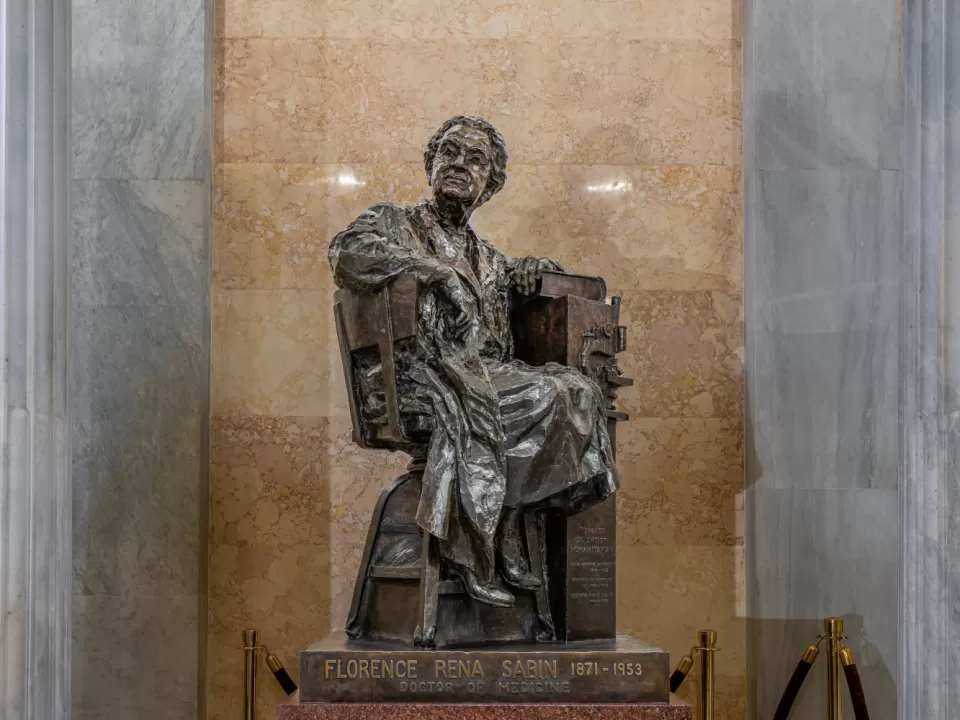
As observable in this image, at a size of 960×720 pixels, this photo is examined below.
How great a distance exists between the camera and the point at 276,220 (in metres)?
6.87

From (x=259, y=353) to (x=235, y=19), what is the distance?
177cm

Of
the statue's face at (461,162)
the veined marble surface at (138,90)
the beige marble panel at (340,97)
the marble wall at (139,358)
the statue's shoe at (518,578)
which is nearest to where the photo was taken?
the statue's shoe at (518,578)

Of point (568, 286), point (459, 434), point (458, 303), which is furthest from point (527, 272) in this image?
point (459, 434)

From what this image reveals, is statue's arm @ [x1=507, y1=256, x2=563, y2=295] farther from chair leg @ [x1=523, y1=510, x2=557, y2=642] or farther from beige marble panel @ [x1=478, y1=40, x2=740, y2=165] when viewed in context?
beige marble panel @ [x1=478, y1=40, x2=740, y2=165]

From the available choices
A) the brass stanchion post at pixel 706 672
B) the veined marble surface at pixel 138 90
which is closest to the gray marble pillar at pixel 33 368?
the veined marble surface at pixel 138 90

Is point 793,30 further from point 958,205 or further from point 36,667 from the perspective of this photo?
point 36,667

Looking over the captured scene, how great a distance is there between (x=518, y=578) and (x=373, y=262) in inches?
51.4

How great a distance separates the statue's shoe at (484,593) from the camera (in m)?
4.82

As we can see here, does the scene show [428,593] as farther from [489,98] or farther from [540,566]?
[489,98]

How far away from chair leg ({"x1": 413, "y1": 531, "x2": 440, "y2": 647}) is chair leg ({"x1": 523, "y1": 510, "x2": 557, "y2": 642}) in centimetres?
42

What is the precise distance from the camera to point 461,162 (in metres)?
5.34

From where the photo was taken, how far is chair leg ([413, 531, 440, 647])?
4715 mm

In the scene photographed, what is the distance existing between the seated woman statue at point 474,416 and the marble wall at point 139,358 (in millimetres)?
1728

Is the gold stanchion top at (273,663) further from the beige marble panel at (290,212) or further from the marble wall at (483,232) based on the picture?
the beige marble panel at (290,212)
